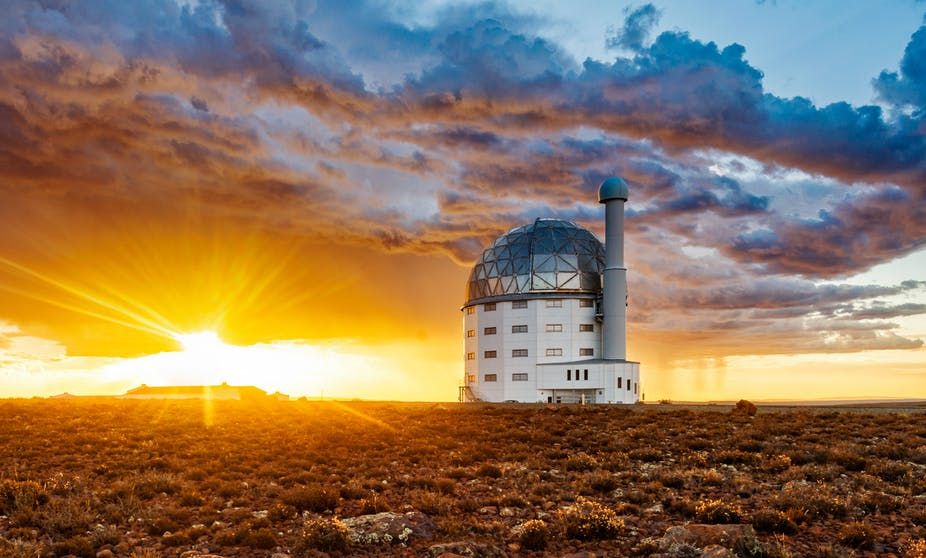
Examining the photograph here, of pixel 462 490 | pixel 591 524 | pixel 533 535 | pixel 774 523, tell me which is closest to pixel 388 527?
pixel 533 535

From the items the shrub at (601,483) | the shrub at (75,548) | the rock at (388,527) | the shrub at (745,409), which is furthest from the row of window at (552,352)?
the shrub at (75,548)

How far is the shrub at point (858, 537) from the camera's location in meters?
10.8

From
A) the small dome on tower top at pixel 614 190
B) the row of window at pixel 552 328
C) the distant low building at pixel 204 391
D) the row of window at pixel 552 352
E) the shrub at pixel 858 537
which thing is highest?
the small dome on tower top at pixel 614 190

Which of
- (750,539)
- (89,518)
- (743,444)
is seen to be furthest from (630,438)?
(89,518)

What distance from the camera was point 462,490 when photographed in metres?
15.8

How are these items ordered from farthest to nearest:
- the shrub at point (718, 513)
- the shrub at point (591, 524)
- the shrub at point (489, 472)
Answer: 1. the shrub at point (489, 472)
2. the shrub at point (718, 513)
3. the shrub at point (591, 524)

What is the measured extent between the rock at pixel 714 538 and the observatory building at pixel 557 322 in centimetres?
5211

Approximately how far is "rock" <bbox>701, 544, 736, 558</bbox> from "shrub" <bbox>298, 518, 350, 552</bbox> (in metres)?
5.93

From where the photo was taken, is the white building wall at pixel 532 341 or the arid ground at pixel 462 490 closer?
the arid ground at pixel 462 490

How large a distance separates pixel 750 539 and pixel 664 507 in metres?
3.44

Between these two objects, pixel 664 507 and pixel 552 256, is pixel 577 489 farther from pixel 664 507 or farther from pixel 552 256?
pixel 552 256

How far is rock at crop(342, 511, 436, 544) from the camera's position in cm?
1160

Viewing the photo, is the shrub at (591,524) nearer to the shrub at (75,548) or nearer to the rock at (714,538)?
the rock at (714,538)

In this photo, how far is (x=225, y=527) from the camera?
12523mm
